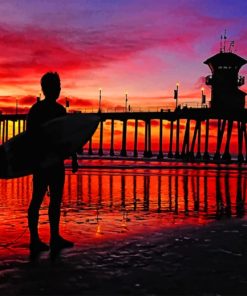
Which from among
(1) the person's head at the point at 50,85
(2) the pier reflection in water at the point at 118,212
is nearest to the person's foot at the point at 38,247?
(2) the pier reflection in water at the point at 118,212

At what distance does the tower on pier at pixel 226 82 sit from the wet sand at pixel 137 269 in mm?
58509

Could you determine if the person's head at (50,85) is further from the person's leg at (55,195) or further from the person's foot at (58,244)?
the person's foot at (58,244)

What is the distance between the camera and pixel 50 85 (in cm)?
630

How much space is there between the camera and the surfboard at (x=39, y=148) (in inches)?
244

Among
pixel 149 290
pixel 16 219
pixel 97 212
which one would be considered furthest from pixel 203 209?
pixel 149 290

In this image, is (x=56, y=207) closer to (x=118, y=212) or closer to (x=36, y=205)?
(x=36, y=205)

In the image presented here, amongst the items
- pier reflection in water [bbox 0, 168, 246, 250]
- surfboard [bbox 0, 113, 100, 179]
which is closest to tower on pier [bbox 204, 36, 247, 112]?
pier reflection in water [bbox 0, 168, 246, 250]

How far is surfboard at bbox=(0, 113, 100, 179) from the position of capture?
20.3 ft

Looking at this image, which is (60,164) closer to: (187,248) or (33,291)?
(187,248)

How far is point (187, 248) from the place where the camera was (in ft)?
20.0

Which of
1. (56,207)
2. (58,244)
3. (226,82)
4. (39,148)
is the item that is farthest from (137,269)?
(226,82)

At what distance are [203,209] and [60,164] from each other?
5407 millimetres

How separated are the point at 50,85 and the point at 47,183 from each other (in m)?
1.23

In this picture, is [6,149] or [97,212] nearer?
[6,149]
